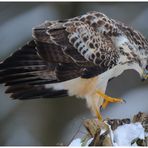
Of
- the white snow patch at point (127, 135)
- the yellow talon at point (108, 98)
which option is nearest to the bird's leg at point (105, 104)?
the yellow talon at point (108, 98)

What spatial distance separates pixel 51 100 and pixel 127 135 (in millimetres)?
293

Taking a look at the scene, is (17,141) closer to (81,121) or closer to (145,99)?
(81,121)

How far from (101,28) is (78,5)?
13cm

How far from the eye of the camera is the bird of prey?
1.60m

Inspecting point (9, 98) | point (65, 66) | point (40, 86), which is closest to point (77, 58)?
point (65, 66)

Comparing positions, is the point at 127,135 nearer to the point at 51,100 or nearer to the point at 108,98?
the point at 108,98

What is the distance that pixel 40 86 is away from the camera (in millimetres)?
1624

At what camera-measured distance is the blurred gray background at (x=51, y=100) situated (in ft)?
5.65

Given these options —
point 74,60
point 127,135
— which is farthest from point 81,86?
point 127,135

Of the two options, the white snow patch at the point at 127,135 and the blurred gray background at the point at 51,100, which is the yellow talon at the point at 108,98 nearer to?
the blurred gray background at the point at 51,100

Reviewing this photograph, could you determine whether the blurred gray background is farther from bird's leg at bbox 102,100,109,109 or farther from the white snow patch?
the white snow patch

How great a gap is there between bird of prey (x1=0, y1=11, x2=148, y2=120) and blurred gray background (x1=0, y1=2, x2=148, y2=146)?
0.16 feet

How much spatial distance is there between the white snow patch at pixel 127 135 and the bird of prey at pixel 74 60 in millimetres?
128

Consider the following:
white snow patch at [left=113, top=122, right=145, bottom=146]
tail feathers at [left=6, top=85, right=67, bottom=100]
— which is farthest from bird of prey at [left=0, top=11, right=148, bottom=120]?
white snow patch at [left=113, top=122, right=145, bottom=146]
